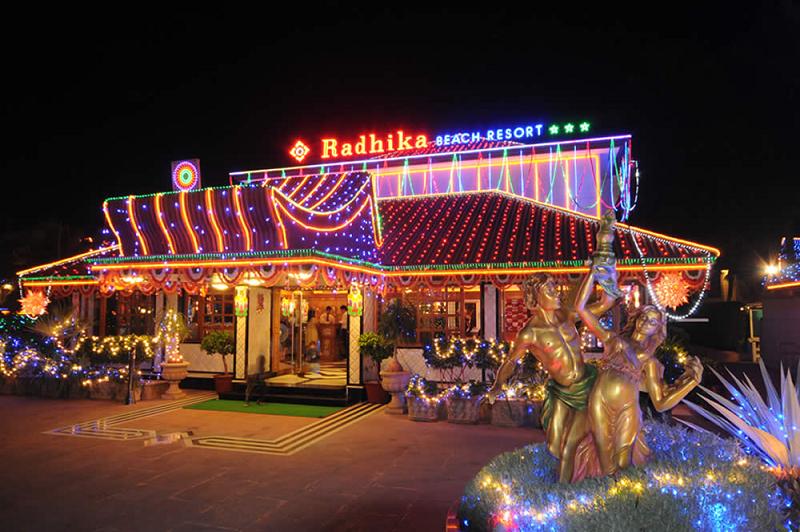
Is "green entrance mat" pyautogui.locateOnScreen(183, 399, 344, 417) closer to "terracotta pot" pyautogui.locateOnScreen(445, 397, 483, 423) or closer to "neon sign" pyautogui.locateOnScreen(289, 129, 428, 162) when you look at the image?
"terracotta pot" pyautogui.locateOnScreen(445, 397, 483, 423)

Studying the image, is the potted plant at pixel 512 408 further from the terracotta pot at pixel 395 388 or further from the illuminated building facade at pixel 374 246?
the illuminated building facade at pixel 374 246

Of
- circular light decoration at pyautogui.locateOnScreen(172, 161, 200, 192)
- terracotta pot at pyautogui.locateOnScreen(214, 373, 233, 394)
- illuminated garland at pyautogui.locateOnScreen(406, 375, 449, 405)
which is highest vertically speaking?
circular light decoration at pyautogui.locateOnScreen(172, 161, 200, 192)

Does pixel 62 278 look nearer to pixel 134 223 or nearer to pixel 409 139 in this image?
pixel 134 223

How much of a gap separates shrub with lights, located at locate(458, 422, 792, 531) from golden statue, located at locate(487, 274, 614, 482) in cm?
34

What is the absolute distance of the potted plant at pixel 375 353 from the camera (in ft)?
38.9

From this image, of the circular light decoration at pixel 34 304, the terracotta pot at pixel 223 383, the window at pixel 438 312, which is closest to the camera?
the window at pixel 438 312

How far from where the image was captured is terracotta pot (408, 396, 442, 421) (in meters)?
10.4

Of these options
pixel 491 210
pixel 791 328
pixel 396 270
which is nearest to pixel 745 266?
pixel 791 328

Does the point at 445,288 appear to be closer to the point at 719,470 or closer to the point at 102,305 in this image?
the point at 719,470

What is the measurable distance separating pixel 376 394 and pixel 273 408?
2.40 metres

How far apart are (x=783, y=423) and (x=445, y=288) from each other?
29.3 feet

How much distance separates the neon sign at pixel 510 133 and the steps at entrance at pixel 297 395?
8.71m

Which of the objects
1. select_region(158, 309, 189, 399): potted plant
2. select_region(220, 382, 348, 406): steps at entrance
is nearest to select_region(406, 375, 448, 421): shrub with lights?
select_region(220, 382, 348, 406): steps at entrance

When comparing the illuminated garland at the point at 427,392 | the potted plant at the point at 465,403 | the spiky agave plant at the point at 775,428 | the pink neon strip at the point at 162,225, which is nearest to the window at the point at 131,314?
the pink neon strip at the point at 162,225
